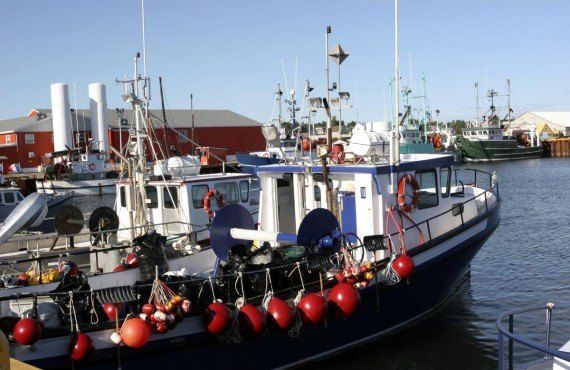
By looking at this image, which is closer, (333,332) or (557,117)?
(333,332)

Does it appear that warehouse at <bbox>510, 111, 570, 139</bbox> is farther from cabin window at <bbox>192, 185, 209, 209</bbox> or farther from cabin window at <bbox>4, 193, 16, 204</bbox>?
cabin window at <bbox>192, 185, 209, 209</bbox>

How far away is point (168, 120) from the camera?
6756 centimetres

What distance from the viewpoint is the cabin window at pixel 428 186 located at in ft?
42.4

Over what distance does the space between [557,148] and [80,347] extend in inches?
3313

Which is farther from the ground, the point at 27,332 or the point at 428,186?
the point at 428,186

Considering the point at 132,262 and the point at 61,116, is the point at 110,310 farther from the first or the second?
the point at 61,116

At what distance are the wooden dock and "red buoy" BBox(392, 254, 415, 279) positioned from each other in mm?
78410

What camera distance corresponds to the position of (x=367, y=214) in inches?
464

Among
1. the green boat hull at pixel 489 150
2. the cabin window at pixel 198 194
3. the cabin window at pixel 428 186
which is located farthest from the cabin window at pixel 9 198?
the green boat hull at pixel 489 150

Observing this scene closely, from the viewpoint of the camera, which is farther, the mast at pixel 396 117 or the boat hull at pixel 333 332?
the mast at pixel 396 117

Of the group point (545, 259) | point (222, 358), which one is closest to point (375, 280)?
point (222, 358)

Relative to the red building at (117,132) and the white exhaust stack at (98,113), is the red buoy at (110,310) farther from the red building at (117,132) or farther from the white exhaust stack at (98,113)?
the white exhaust stack at (98,113)

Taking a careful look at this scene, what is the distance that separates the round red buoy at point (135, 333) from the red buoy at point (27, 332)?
3.48 feet

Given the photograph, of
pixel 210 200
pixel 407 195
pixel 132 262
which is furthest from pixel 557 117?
pixel 132 262
